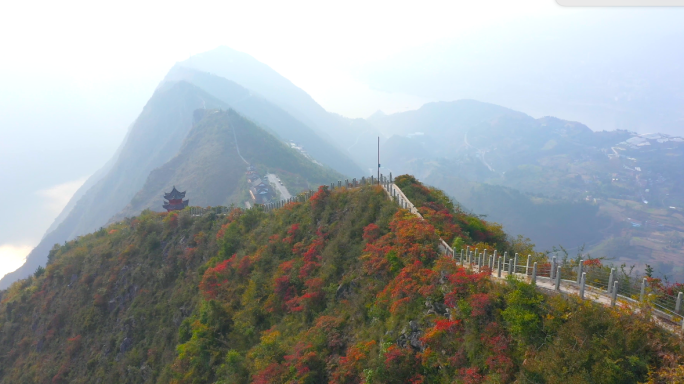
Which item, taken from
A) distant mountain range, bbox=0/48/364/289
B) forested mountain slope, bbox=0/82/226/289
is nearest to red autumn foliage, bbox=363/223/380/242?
distant mountain range, bbox=0/48/364/289

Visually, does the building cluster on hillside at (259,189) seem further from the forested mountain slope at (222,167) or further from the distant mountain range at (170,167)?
the distant mountain range at (170,167)

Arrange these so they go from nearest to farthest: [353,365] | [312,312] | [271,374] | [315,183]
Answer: [353,365] < [271,374] < [312,312] < [315,183]

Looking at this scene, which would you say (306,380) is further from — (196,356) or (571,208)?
(571,208)

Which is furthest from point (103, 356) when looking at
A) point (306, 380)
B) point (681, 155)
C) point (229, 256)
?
point (681, 155)

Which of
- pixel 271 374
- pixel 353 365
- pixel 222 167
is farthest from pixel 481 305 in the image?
pixel 222 167

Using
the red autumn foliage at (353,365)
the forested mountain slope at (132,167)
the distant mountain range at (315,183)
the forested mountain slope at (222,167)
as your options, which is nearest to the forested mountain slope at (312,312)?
the red autumn foliage at (353,365)

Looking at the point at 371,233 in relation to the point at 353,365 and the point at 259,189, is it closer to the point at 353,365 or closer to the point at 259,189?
the point at 353,365

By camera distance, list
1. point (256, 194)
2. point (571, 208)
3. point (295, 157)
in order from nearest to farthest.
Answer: point (256, 194) → point (295, 157) → point (571, 208)
